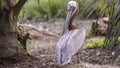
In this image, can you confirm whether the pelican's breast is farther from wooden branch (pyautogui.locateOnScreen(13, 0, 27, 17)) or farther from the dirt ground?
wooden branch (pyautogui.locateOnScreen(13, 0, 27, 17))

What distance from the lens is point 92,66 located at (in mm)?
6652

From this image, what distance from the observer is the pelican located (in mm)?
6191

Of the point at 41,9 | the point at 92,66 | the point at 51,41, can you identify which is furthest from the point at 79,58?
the point at 41,9

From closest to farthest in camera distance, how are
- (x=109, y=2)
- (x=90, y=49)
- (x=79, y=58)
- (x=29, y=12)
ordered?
(x=109, y=2) < (x=79, y=58) < (x=90, y=49) < (x=29, y=12)

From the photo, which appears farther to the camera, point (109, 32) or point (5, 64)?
point (5, 64)

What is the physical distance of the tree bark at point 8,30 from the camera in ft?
21.3

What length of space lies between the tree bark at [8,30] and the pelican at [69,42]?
86 centimetres

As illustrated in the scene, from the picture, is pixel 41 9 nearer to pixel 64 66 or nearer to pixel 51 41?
pixel 51 41

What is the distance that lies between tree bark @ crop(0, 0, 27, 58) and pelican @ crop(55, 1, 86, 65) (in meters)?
0.86

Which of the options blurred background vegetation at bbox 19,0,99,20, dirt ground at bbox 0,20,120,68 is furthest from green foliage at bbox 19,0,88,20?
dirt ground at bbox 0,20,120,68

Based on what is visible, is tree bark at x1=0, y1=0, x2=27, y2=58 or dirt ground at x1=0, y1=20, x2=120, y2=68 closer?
tree bark at x1=0, y1=0, x2=27, y2=58

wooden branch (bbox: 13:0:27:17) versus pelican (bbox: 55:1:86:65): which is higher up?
wooden branch (bbox: 13:0:27:17)

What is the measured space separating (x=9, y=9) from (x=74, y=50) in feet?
4.67

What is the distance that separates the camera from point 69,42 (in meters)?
6.47
